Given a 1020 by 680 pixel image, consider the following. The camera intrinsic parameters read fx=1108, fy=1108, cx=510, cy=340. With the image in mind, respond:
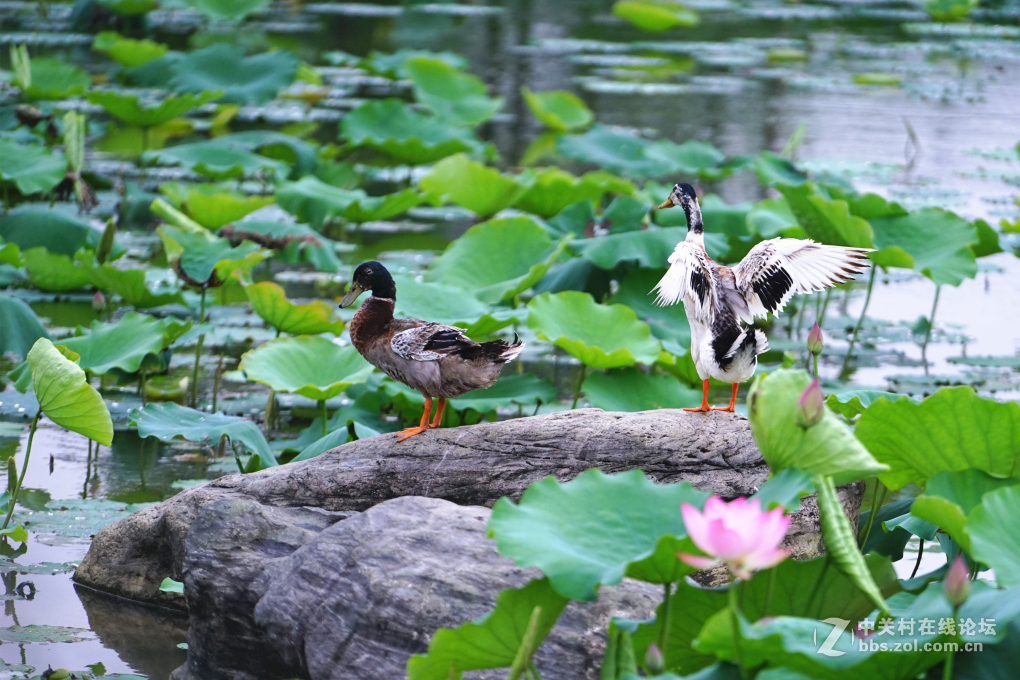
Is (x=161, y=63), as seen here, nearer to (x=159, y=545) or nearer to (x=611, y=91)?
(x=611, y=91)

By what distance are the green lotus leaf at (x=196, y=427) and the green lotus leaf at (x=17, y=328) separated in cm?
88

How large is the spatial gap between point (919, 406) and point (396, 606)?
4.06 ft

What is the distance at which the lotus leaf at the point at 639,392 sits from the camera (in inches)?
151

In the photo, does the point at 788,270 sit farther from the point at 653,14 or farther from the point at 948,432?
the point at 653,14

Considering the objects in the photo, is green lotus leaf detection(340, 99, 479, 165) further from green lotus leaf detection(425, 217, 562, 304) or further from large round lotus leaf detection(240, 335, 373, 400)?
large round lotus leaf detection(240, 335, 373, 400)

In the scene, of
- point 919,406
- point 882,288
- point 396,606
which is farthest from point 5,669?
point 882,288

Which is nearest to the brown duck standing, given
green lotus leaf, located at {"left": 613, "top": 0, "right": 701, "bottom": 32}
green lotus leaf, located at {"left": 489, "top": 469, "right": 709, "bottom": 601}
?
green lotus leaf, located at {"left": 489, "top": 469, "right": 709, "bottom": 601}

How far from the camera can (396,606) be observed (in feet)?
7.90

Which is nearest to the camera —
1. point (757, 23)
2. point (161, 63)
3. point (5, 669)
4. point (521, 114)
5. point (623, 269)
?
point (5, 669)

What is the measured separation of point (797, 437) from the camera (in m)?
1.95

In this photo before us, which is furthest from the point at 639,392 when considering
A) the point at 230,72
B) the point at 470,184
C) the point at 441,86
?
the point at 441,86

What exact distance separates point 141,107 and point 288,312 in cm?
364

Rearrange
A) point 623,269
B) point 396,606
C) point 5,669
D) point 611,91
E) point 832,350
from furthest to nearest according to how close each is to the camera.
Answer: point 611,91 < point 832,350 < point 623,269 < point 5,669 < point 396,606

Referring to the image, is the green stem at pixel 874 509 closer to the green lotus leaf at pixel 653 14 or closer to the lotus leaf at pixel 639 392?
the lotus leaf at pixel 639 392
